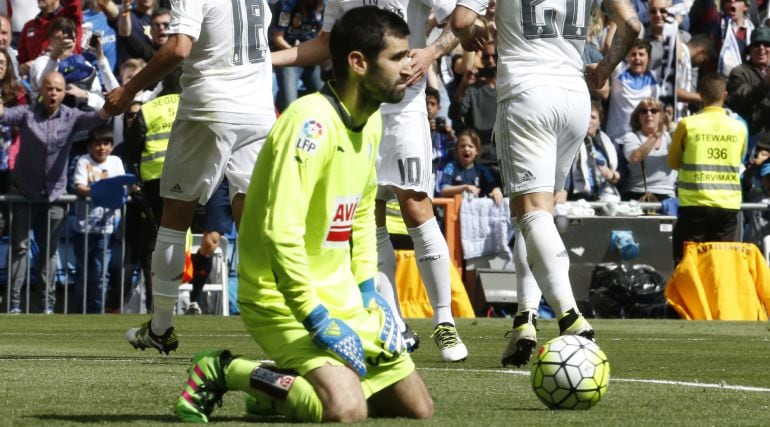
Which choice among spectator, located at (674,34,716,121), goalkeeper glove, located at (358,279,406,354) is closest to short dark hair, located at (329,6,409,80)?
goalkeeper glove, located at (358,279,406,354)

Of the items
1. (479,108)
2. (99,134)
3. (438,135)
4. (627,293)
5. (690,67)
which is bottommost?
(627,293)

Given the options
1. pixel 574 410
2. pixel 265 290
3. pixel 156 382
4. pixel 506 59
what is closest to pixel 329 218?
pixel 265 290

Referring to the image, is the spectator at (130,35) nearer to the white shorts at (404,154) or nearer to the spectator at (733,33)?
the spectator at (733,33)

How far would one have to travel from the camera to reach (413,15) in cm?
908

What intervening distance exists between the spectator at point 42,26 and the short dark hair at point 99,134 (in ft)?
5.39

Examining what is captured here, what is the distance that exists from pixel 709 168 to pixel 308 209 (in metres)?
9.94

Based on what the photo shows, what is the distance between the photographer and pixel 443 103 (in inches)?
701

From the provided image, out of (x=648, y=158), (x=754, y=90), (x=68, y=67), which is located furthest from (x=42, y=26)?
(x=754, y=90)

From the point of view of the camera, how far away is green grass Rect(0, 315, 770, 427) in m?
5.62

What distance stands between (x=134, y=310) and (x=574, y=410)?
31.8 feet

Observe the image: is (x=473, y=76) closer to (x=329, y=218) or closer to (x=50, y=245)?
(x=50, y=245)

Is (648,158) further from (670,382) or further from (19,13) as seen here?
(670,382)

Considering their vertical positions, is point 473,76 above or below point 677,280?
above

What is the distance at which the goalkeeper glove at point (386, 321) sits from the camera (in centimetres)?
552
